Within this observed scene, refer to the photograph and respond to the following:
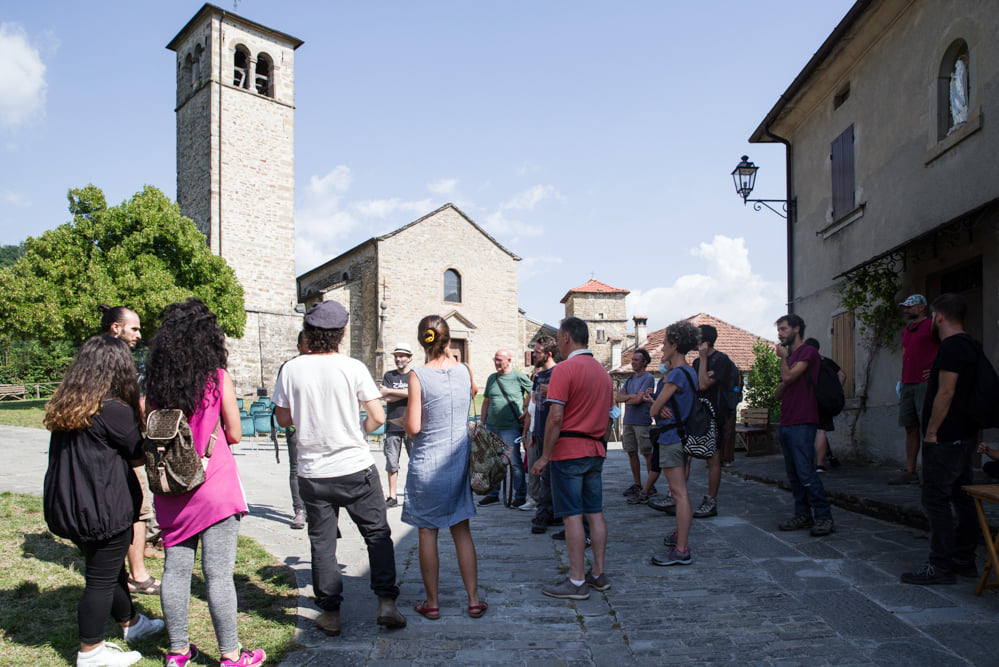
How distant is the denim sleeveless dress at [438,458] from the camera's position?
3654mm

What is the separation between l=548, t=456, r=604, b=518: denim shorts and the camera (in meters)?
4.11

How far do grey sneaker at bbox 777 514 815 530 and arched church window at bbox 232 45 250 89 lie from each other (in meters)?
29.8

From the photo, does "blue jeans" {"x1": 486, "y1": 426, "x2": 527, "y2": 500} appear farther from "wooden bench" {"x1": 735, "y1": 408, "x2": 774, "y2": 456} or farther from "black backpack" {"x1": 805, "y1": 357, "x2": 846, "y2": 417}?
"wooden bench" {"x1": 735, "y1": 408, "x2": 774, "y2": 456}

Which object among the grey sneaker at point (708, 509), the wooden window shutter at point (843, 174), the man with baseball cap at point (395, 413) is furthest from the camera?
the wooden window shutter at point (843, 174)

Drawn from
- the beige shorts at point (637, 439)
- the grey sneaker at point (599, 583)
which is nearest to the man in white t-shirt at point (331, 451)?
the grey sneaker at point (599, 583)

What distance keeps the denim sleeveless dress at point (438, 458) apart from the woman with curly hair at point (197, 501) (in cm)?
95

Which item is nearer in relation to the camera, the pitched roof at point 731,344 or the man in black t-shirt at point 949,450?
the man in black t-shirt at point 949,450

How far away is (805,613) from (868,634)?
378 millimetres

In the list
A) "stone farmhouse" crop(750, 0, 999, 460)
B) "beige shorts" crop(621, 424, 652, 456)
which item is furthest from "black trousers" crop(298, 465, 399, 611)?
"stone farmhouse" crop(750, 0, 999, 460)

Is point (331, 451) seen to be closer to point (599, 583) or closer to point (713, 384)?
point (599, 583)

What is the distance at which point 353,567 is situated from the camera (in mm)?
4750

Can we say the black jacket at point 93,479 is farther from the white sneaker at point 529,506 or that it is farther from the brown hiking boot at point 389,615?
the white sneaker at point 529,506

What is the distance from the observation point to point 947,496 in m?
4.09

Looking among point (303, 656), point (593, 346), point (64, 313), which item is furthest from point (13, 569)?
point (593, 346)
